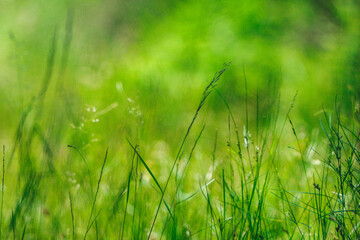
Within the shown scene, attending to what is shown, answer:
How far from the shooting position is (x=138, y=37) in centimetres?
442

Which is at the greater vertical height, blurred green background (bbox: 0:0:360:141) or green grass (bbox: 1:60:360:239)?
blurred green background (bbox: 0:0:360:141)

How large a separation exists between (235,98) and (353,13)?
3.69 ft

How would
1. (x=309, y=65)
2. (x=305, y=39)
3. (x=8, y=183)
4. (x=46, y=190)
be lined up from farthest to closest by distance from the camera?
1. (x=305, y=39)
2. (x=309, y=65)
3. (x=8, y=183)
4. (x=46, y=190)

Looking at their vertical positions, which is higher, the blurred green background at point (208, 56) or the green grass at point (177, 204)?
the blurred green background at point (208, 56)

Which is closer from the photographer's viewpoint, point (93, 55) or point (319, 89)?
point (319, 89)

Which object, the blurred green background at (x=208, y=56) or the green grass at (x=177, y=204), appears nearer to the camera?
the green grass at (x=177, y=204)

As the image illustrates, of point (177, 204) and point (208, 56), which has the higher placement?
point (208, 56)

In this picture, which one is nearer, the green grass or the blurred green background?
the green grass

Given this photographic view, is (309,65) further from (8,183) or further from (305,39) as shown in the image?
(8,183)

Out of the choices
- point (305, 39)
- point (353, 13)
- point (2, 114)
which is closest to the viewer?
point (353, 13)

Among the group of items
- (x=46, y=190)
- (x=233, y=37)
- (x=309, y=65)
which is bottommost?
(x=46, y=190)

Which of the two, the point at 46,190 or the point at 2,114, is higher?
the point at 2,114

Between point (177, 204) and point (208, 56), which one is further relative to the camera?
point (208, 56)

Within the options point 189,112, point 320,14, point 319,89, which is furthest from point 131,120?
point 320,14
